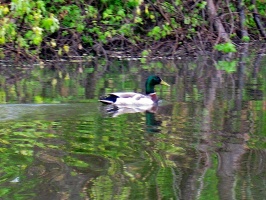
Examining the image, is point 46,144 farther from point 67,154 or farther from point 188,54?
point 188,54

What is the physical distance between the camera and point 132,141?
8.15 m

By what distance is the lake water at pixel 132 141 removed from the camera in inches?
248

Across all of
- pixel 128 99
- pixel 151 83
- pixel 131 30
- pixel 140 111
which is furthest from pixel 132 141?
pixel 131 30

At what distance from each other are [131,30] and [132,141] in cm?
1220

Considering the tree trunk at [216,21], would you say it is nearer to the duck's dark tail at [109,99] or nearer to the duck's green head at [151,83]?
the duck's green head at [151,83]

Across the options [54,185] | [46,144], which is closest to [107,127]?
[46,144]

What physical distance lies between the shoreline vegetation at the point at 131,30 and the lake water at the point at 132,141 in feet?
15.2

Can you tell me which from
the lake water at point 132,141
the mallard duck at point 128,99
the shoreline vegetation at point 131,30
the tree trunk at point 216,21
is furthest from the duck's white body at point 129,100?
the tree trunk at point 216,21

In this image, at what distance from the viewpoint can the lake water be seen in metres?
6.31

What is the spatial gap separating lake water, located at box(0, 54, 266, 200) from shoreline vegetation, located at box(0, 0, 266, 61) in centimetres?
463

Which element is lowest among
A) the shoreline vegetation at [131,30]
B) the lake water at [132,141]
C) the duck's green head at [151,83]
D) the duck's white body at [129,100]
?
the lake water at [132,141]

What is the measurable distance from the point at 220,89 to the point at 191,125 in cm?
377

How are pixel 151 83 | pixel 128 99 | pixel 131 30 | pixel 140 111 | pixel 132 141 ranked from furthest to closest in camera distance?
pixel 131 30 < pixel 151 83 < pixel 128 99 < pixel 140 111 < pixel 132 141

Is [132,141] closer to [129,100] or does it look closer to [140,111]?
[140,111]
